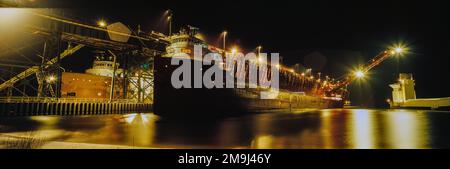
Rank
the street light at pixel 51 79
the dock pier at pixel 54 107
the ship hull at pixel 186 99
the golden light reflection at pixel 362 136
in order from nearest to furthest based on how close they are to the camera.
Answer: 1. the golden light reflection at pixel 362 136
2. the ship hull at pixel 186 99
3. the dock pier at pixel 54 107
4. the street light at pixel 51 79

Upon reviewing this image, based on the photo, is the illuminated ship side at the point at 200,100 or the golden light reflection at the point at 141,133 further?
the illuminated ship side at the point at 200,100

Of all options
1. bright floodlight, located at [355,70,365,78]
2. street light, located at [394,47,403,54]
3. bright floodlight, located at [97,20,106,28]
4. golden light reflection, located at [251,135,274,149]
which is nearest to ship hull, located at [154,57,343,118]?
golden light reflection, located at [251,135,274,149]

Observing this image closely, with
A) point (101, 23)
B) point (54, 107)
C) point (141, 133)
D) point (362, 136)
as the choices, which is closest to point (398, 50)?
point (362, 136)

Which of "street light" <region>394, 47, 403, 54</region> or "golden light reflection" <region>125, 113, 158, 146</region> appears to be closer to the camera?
"golden light reflection" <region>125, 113, 158, 146</region>

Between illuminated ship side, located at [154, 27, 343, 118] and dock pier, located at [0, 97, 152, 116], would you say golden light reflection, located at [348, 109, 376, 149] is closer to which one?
illuminated ship side, located at [154, 27, 343, 118]

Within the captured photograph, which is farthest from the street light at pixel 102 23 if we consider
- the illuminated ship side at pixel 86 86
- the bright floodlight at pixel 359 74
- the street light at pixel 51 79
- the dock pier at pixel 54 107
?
the bright floodlight at pixel 359 74

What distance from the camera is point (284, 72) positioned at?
202ft

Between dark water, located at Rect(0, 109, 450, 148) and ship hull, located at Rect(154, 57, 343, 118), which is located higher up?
ship hull, located at Rect(154, 57, 343, 118)

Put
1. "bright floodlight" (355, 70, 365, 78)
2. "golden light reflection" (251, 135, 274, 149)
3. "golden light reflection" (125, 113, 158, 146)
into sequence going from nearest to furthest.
A: "golden light reflection" (251, 135, 274, 149) → "golden light reflection" (125, 113, 158, 146) → "bright floodlight" (355, 70, 365, 78)

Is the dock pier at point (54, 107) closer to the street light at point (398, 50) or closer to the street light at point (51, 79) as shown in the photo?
the street light at point (51, 79)
